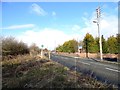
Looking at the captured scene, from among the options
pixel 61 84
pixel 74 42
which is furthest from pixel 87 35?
pixel 61 84

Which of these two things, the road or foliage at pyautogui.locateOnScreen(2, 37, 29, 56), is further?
foliage at pyautogui.locateOnScreen(2, 37, 29, 56)

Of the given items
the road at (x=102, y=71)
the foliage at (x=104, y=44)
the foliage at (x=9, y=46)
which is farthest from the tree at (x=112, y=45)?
the road at (x=102, y=71)

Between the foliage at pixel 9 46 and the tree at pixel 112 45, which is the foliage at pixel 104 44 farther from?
the foliage at pixel 9 46

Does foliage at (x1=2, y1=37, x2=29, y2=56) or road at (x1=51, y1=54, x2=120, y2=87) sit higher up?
foliage at (x1=2, y1=37, x2=29, y2=56)

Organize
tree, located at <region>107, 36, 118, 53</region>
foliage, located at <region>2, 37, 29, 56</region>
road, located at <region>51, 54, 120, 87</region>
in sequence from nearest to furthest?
road, located at <region>51, 54, 120, 87</region>
foliage, located at <region>2, 37, 29, 56</region>
tree, located at <region>107, 36, 118, 53</region>

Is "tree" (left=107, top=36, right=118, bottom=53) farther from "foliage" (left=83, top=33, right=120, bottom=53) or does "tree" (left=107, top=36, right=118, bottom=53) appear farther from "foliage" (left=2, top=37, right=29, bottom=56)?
"foliage" (left=2, top=37, right=29, bottom=56)

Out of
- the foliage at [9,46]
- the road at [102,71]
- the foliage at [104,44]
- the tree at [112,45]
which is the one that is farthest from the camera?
the foliage at [104,44]

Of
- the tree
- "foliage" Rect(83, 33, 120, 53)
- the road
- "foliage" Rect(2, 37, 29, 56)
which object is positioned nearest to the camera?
the road

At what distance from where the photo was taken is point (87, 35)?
68125mm

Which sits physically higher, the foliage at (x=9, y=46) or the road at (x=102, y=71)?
the foliage at (x=9, y=46)

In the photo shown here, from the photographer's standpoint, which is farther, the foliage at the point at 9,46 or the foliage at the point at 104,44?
the foliage at the point at 104,44

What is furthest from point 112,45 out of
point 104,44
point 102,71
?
point 102,71

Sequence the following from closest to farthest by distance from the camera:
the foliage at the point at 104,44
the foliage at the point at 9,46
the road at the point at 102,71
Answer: the road at the point at 102,71 < the foliage at the point at 9,46 < the foliage at the point at 104,44

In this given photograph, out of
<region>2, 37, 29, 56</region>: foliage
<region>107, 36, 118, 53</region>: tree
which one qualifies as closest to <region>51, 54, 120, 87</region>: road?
<region>2, 37, 29, 56</region>: foliage
